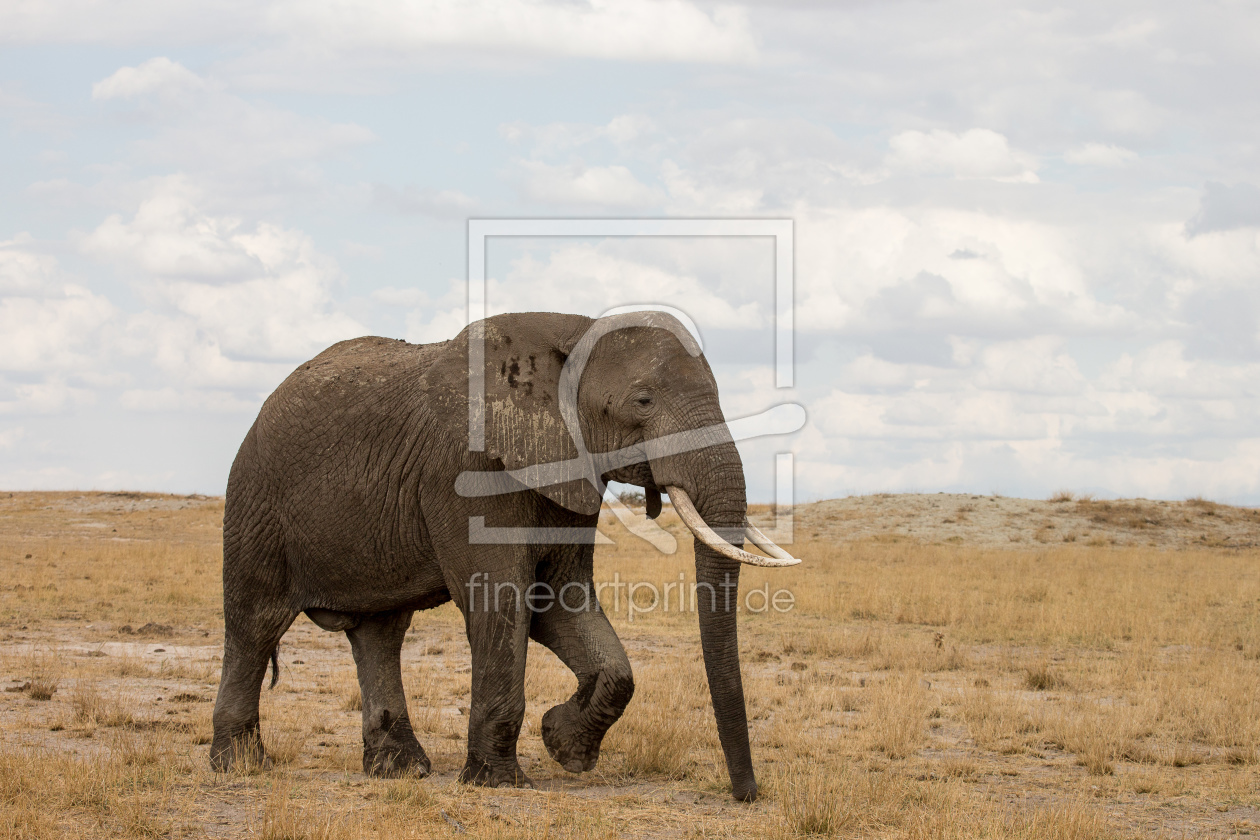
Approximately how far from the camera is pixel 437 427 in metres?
8.27

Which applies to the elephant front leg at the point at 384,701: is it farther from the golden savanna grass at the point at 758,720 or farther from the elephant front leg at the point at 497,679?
the elephant front leg at the point at 497,679

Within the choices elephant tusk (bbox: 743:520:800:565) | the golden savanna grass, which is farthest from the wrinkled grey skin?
the golden savanna grass

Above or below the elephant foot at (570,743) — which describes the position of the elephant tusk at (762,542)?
above

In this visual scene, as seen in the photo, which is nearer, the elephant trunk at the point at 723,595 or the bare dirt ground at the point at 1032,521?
the elephant trunk at the point at 723,595

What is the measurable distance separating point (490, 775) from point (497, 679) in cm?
66

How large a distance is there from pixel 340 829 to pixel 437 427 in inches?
110

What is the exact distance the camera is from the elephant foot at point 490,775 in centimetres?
802

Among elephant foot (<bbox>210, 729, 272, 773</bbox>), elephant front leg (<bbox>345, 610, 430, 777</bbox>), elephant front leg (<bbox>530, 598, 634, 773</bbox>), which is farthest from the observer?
elephant front leg (<bbox>345, 610, 430, 777</bbox>)

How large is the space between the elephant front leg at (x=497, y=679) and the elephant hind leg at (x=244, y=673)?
1763 millimetres

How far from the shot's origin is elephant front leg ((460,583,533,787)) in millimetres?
7891

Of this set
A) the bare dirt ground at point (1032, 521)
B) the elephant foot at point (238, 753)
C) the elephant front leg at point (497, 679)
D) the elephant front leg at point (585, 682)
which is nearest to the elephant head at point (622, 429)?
the elephant front leg at point (497, 679)

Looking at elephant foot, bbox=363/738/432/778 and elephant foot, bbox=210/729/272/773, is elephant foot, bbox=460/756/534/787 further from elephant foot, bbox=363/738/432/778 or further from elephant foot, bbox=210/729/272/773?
elephant foot, bbox=210/729/272/773

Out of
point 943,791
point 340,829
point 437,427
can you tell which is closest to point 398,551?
point 437,427

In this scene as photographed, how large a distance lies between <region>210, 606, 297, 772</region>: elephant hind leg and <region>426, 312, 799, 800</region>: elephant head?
2.14m
